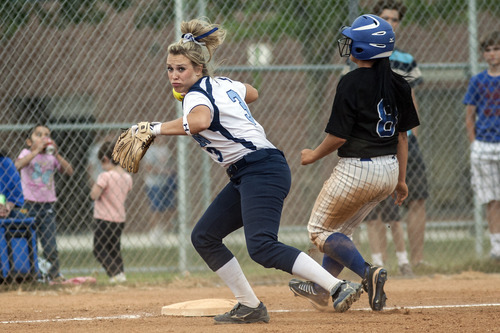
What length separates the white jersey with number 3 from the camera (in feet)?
13.9

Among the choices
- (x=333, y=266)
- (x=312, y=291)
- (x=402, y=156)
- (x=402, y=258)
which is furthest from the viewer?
(x=402, y=258)

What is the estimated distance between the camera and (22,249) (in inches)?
272

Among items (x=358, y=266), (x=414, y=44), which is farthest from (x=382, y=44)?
(x=414, y=44)

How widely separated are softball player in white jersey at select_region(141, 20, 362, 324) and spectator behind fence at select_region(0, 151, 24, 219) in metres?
3.06

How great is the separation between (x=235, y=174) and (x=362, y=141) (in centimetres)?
82

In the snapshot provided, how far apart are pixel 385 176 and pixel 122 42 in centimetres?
394

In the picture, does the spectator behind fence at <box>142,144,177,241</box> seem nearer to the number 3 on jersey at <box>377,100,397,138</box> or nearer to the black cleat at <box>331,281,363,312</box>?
the number 3 on jersey at <box>377,100,397,138</box>

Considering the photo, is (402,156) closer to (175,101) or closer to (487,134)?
(487,134)

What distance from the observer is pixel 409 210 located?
7.38m

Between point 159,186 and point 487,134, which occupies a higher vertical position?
point 487,134

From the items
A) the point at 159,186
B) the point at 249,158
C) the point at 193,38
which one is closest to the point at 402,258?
the point at 249,158

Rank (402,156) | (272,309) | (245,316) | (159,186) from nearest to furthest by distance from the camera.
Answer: (245,316)
(402,156)
(272,309)
(159,186)

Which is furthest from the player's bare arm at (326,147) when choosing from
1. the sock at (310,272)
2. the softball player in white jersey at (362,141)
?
the sock at (310,272)

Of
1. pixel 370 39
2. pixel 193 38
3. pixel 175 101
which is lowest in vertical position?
pixel 175 101
